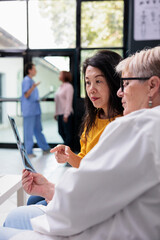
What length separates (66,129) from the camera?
5.03 m

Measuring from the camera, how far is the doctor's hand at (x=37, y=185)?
46.1 inches

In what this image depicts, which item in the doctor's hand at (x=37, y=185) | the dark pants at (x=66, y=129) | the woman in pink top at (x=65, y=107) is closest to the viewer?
the doctor's hand at (x=37, y=185)

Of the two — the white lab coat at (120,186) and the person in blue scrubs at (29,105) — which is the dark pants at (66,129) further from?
the white lab coat at (120,186)

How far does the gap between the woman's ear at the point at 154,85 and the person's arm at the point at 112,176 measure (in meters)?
0.14

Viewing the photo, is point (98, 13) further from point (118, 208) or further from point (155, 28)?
point (118, 208)

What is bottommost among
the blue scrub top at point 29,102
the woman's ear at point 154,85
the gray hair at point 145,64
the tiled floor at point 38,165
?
the tiled floor at point 38,165

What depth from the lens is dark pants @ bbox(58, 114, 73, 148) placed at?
5.03 meters

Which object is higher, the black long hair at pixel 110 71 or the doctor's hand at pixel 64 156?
the black long hair at pixel 110 71

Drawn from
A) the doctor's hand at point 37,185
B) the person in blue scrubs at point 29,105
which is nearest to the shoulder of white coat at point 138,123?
the doctor's hand at point 37,185

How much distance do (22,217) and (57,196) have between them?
0.47 meters

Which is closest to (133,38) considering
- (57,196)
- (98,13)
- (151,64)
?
(98,13)

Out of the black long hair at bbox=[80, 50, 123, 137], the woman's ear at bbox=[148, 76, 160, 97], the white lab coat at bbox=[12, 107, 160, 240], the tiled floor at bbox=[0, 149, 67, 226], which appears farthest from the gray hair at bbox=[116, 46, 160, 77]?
the tiled floor at bbox=[0, 149, 67, 226]

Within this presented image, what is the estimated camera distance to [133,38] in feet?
11.8

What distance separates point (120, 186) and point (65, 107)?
4236 mm
